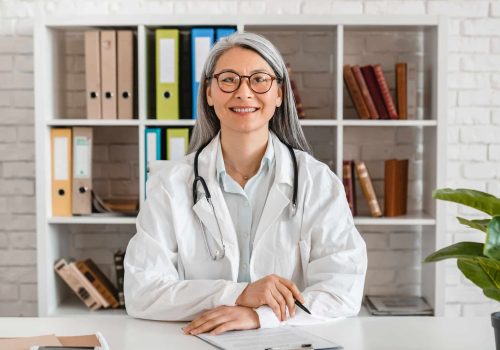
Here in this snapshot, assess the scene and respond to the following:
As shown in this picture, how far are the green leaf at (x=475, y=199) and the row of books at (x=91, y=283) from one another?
204 cm

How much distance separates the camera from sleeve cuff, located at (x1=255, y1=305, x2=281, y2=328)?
1725 mm

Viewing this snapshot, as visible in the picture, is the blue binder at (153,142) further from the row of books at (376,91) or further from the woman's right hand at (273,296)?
the woman's right hand at (273,296)

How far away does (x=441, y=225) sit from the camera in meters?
2.97

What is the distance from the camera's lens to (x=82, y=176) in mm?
3047

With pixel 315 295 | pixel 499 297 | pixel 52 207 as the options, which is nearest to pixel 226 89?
pixel 315 295

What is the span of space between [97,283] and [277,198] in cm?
133

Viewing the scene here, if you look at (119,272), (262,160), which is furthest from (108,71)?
(262,160)

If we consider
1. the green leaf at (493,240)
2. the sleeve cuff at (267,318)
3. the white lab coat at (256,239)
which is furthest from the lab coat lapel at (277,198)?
the green leaf at (493,240)

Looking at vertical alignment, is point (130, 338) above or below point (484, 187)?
below

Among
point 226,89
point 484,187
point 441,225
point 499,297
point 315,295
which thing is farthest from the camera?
A: point 484,187

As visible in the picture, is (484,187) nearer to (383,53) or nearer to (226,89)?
(383,53)

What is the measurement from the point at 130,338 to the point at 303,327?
41cm

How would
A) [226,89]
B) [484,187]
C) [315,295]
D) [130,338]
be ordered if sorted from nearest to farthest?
[130,338], [315,295], [226,89], [484,187]

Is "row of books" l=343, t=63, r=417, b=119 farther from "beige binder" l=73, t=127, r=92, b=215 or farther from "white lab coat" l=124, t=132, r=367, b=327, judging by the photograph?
"beige binder" l=73, t=127, r=92, b=215
